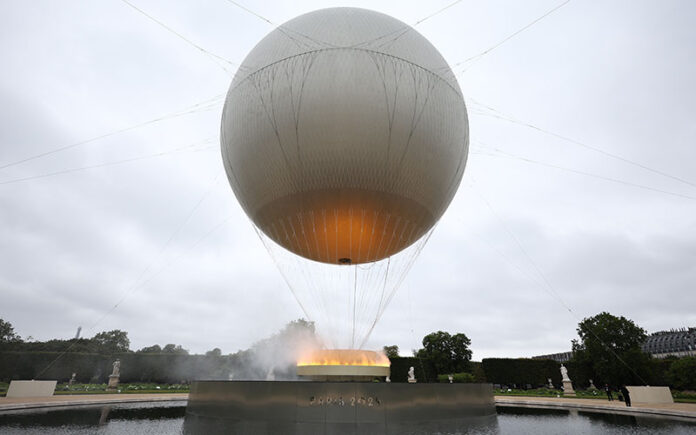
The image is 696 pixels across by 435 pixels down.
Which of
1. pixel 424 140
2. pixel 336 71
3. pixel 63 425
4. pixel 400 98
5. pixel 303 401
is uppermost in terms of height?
pixel 336 71

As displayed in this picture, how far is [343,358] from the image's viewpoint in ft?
47.6

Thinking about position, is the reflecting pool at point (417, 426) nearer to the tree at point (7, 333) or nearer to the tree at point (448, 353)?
the tree at point (448, 353)

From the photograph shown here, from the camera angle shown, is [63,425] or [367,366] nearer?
[63,425]

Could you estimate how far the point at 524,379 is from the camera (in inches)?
1590

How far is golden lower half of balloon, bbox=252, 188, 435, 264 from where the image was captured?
11781 mm

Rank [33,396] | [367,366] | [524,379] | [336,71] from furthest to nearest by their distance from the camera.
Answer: [524,379], [33,396], [367,366], [336,71]

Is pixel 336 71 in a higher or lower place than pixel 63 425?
higher

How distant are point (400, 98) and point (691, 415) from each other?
1787 cm

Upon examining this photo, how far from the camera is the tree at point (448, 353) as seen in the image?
163 feet

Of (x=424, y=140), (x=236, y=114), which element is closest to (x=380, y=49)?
(x=424, y=140)

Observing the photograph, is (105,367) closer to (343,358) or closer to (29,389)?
(29,389)

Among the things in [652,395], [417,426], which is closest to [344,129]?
[417,426]

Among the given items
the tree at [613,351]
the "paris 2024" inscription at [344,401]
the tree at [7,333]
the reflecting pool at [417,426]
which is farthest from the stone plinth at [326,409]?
the tree at [7,333]

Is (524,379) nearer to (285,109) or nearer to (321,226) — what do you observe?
(321,226)
